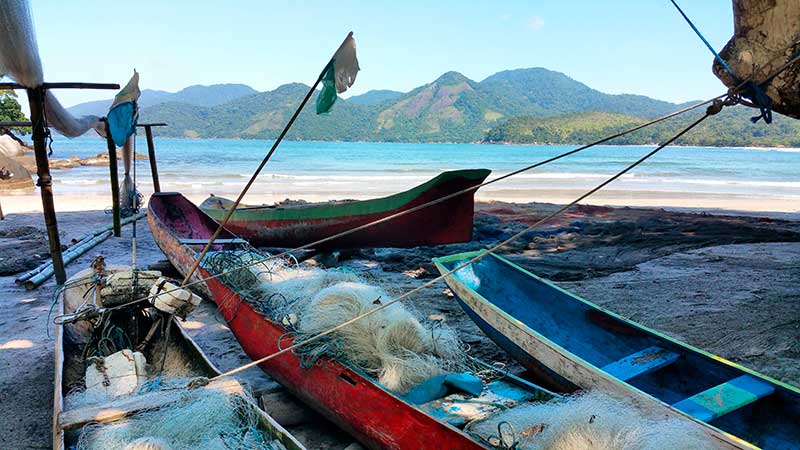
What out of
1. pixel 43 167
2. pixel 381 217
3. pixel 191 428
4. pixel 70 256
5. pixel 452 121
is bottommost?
pixel 191 428

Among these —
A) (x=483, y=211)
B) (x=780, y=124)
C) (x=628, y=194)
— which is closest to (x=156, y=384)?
(x=483, y=211)

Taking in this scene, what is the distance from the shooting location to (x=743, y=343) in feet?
18.2

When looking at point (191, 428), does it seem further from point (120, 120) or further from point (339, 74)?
point (120, 120)

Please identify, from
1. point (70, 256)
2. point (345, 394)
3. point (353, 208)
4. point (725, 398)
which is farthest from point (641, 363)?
point (70, 256)

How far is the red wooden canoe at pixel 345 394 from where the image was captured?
322 centimetres

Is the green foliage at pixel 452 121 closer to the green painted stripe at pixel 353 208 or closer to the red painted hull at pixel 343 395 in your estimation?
the green painted stripe at pixel 353 208

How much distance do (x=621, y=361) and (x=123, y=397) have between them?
3.56 metres

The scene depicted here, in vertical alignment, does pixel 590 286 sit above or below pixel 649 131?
below

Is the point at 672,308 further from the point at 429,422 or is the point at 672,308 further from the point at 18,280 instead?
the point at 18,280

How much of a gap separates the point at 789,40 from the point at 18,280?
9.18m

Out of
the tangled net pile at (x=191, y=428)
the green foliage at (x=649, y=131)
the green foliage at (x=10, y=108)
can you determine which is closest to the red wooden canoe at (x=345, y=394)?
the tangled net pile at (x=191, y=428)

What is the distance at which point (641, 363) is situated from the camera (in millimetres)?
4223

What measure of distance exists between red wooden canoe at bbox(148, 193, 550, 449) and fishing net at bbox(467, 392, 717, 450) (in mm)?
295

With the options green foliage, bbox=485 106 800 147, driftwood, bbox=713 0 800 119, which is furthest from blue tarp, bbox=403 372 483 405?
green foliage, bbox=485 106 800 147
